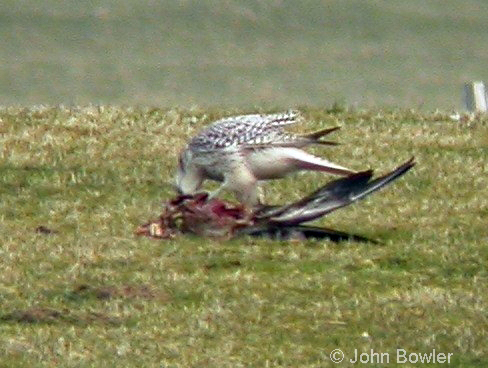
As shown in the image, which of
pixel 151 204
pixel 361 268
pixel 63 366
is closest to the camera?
pixel 63 366

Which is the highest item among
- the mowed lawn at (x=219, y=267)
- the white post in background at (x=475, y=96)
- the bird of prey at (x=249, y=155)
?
the white post in background at (x=475, y=96)

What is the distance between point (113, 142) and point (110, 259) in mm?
3908

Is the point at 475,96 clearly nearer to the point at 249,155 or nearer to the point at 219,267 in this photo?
the point at 249,155

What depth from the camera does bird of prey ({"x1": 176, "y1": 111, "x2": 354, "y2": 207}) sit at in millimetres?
10609

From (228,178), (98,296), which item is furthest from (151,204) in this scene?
(98,296)

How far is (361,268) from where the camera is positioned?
9758 millimetres

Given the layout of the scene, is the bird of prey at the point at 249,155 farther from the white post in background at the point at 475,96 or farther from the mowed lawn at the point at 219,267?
the white post in background at the point at 475,96

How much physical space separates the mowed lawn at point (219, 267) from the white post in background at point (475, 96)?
195 centimetres

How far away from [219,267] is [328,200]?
3.17 ft

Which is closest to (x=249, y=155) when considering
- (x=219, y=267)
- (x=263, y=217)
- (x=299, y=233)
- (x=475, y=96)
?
(x=263, y=217)

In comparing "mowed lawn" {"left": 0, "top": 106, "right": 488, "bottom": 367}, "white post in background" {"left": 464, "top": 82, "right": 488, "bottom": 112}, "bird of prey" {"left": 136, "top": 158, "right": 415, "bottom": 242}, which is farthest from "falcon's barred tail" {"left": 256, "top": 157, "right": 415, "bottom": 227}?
"white post in background" {"left": 464, "top": 82, "right": 488, "bottom": 112}

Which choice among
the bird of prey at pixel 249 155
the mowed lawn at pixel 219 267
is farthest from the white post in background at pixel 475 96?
the bird of prey at pixel 249 155

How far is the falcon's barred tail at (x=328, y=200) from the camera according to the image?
10.3m

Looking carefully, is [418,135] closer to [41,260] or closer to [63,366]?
[41,260]
